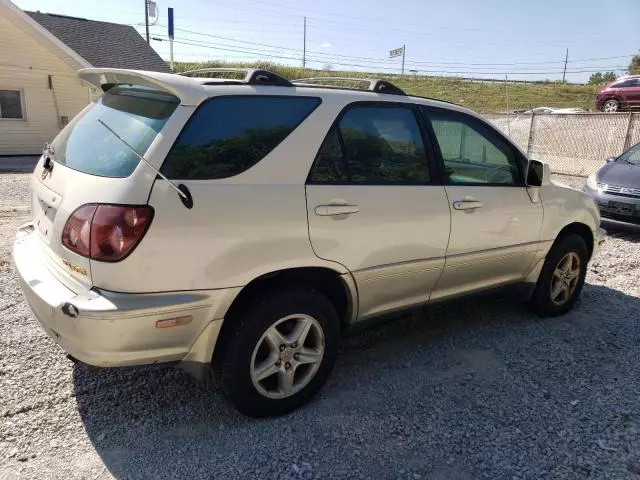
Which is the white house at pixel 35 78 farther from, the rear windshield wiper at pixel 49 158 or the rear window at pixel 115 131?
the rear window at pixel 115 131

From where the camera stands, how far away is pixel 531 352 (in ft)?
12.7

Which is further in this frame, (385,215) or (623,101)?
(623,101)

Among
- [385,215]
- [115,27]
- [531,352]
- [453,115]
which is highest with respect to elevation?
[115,27]

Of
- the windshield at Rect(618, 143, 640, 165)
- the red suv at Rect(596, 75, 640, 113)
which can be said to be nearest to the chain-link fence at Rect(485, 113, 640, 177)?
the windshield at Rect(618, 143, 640, 165)

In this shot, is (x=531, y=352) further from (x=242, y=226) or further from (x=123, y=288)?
(x=123, y=288)

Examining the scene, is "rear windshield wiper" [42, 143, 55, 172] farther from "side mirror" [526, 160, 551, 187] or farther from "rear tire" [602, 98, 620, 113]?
"rear tire" [602, 98, 620, 113]

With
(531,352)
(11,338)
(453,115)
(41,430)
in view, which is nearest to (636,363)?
(531,352)

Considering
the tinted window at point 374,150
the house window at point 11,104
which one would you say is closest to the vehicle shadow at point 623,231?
the tinted window at point 374,150

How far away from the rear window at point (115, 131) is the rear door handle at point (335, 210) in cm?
92

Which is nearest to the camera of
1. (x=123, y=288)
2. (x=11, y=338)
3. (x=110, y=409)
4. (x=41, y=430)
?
(x=123, y=288)

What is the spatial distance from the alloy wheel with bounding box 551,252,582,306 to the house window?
17.2 metres

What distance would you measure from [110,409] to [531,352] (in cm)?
296

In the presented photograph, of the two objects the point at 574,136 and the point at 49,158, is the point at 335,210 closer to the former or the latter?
the point at 49,158

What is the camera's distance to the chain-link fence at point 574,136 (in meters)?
13.5
